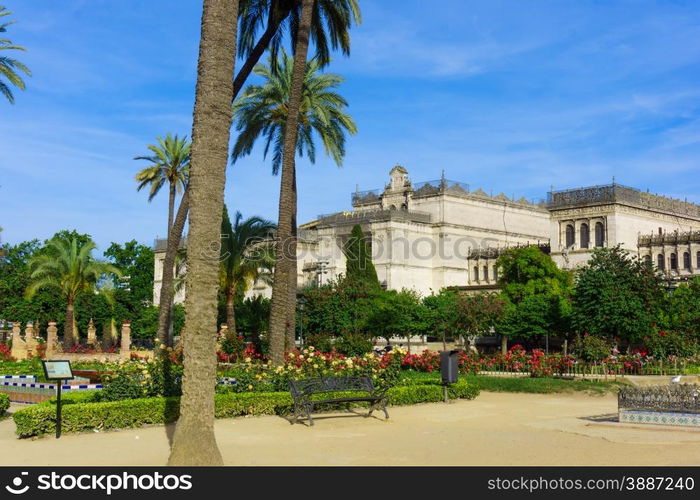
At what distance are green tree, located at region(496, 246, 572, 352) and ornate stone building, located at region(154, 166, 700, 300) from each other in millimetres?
2916

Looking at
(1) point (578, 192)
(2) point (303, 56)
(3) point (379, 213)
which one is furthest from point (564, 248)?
(2) point (303, 56)

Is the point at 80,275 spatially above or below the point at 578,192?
below

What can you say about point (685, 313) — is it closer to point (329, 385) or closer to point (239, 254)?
→ point (239, 254)

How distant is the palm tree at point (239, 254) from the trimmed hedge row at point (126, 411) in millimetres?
20304

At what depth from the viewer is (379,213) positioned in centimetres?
6669

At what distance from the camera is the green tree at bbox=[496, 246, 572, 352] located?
43844 mm

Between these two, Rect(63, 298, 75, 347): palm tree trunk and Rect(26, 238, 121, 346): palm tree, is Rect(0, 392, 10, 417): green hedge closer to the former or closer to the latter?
Rect(63, 298, 75, 347): palm tree trunk

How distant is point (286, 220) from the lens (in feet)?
77.7

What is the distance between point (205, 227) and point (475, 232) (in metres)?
62.2

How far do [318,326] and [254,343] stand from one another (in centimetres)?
624

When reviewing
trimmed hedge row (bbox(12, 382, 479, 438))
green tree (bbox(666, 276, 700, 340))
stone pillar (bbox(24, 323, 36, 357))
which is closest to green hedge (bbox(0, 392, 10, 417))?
trimmed hedge row (bbox(12, 382, 479, 438))

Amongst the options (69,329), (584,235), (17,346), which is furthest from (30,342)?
(584,235)

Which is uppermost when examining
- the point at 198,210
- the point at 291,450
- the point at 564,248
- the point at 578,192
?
the point at 578,192
